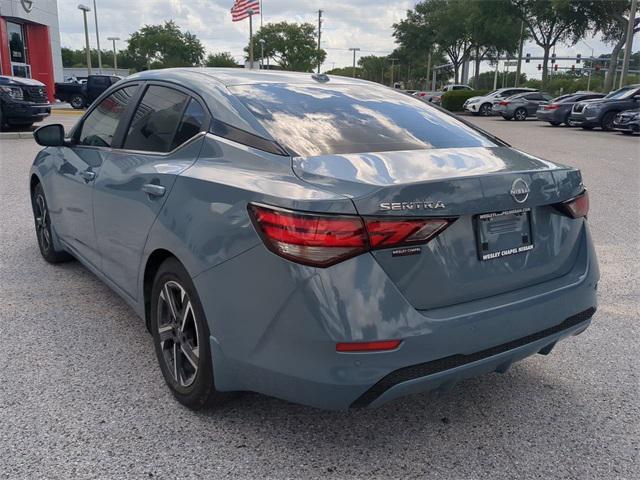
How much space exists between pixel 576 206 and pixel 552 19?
4015 cm

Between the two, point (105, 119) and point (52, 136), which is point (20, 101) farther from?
point (105, 119)

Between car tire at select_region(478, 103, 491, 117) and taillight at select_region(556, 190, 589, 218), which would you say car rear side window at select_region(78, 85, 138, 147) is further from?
car tire at select_region(478, 103, 491, 117)

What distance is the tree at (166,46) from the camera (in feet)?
258

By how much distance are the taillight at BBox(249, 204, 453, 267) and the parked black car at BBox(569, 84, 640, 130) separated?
907 inches

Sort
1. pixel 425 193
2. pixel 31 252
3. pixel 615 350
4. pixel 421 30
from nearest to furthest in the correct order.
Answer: pixel 425 193 < pixel 615 350 < pixel 31 252 < pixel 421 30

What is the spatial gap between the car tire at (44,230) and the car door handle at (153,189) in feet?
7.21

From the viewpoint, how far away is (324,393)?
7.28 ft

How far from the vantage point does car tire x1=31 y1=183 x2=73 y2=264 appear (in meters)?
4.93

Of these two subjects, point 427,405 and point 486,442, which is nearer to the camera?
point 486,442

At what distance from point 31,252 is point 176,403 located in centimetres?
335

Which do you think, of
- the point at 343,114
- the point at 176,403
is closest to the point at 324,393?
the point at 176,403

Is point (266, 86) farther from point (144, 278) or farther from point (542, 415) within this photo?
point (542, 415)

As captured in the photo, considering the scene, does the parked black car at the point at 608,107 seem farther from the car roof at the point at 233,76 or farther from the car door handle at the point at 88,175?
the car door handle at the point at 88,175

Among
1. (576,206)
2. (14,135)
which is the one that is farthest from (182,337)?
(14,135)
